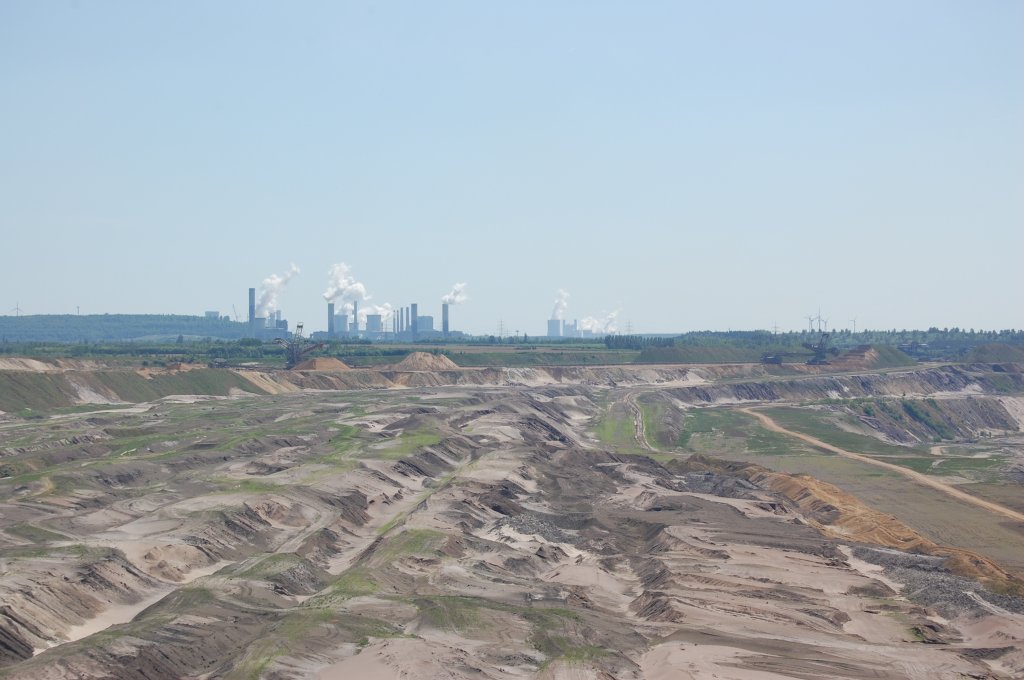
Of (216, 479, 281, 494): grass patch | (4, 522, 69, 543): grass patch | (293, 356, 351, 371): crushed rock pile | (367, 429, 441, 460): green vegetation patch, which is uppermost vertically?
(293, 356, 351, 371): crushed rock pile

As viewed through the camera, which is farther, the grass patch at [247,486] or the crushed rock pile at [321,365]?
the crushed rock pile at [321,365]

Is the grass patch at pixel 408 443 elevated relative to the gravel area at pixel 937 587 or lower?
elevated

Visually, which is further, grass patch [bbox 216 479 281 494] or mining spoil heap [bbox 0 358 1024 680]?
grass patch [bbox 216 479 281 494]

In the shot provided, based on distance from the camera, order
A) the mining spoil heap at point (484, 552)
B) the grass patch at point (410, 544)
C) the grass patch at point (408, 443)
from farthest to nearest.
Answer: the grass patch at point (408, 443) → the grass patch at point (410, 544) → the mining spoil heap at point (484, 552)

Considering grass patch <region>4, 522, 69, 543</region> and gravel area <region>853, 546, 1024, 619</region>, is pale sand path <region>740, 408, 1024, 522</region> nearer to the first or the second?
gravel area <region>853, 546, 1024, 619</region>

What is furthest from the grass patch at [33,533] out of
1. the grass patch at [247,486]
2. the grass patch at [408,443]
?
the grass patch at [408,443]

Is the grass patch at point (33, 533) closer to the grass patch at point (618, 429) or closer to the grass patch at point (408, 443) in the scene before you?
the grass patch at point (408, 443)

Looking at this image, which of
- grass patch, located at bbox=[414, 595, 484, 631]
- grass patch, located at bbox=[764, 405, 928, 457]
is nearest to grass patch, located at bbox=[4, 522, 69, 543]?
grass patch, located at bbox=[414, 595, 484, 631]
